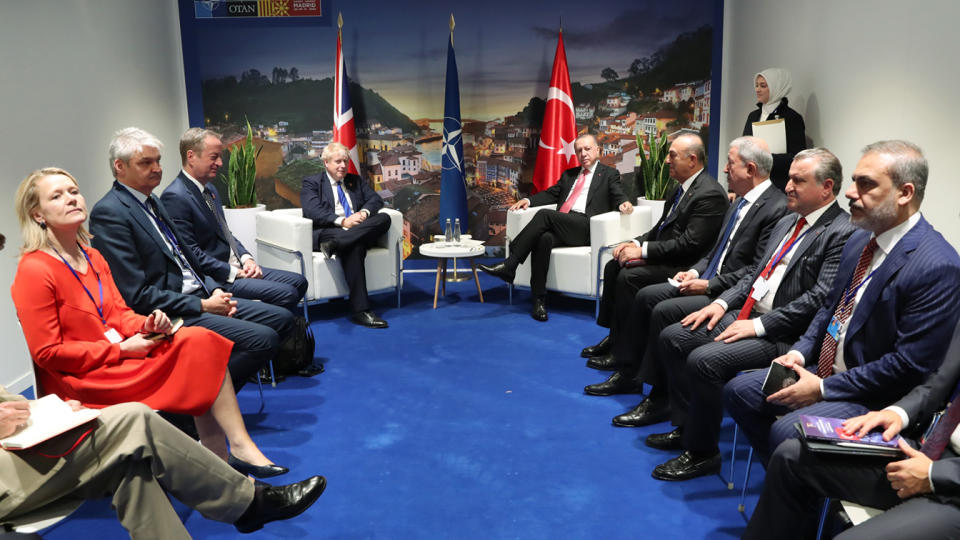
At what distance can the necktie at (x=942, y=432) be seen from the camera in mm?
1854

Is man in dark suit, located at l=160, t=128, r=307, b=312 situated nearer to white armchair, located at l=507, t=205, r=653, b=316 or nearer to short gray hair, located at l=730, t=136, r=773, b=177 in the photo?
white armchair, located at l=507, t=205, r=653, b=316

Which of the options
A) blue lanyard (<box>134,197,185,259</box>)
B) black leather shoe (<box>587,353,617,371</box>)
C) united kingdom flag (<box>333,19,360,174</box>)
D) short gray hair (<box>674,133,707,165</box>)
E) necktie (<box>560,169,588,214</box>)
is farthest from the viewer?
united kingdom flag (<box>333,19,360,174</box>)

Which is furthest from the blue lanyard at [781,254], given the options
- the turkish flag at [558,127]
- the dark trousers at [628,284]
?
the turkish flag at [558,127]

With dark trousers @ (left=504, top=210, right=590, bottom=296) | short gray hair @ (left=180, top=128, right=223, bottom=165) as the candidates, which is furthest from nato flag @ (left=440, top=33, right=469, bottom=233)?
short gray hair @ (left=180, top=128, right=223, bottom=165)

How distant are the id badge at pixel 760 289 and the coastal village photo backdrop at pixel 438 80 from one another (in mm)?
4229

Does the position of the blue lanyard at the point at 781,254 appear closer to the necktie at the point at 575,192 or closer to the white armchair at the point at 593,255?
the white armchair at the point at 593,255

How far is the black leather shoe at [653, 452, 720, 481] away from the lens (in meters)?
2.89

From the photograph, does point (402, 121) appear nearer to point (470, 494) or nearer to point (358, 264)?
point (358, 264)

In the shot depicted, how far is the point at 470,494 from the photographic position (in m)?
2.80

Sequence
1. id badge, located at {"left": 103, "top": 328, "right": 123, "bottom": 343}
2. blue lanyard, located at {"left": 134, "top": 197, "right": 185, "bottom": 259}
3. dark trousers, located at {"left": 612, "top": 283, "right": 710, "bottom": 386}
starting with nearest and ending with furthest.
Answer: id badge, located at {"left": 103, "top": 328, "right": 123, "bottom": 343}
blue lanyard, located at {"left": 134, "top": 197, "right": 185, "bottom": 259}
dark trousers, located at {"left": 612, "top": 283, "right": 710, "bottom": 386}

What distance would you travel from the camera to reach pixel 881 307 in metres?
2.16

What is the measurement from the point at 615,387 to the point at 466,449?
1.05 m

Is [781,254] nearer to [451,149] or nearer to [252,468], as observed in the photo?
[252,468]

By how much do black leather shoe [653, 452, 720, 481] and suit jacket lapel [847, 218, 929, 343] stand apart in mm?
949
